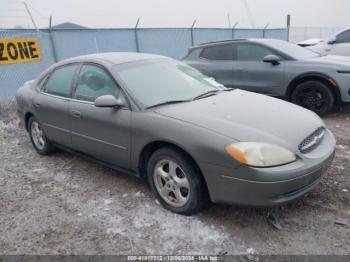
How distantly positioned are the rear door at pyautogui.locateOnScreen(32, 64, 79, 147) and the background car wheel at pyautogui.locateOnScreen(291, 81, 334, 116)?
4.29 m

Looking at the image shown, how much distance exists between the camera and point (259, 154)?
8.45ft

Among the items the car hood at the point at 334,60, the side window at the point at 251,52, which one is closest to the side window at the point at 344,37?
the car hood at the point at 334,60

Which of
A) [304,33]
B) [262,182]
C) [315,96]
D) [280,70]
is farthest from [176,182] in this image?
[304,33]

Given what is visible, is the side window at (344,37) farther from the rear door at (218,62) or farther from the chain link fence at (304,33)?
the chain link fence at (304,33)

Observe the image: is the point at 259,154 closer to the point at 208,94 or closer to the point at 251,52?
the point at 208,94

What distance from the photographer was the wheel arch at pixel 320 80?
586cm

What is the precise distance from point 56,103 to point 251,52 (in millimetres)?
4479

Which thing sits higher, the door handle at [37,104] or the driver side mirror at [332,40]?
the door handle at [37,104]

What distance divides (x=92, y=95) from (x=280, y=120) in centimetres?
212

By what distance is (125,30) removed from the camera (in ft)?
35.7

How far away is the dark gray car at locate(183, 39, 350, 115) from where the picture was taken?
5.91 m

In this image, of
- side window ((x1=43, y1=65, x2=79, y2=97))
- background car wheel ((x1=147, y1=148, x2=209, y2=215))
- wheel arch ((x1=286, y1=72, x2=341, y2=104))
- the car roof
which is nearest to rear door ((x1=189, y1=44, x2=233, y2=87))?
wheel arch ((x1=286, y1=72, x2=341, y2=104))

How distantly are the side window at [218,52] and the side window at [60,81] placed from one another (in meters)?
4.14

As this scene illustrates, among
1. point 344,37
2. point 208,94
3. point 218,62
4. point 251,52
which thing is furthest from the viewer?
point 344,37
